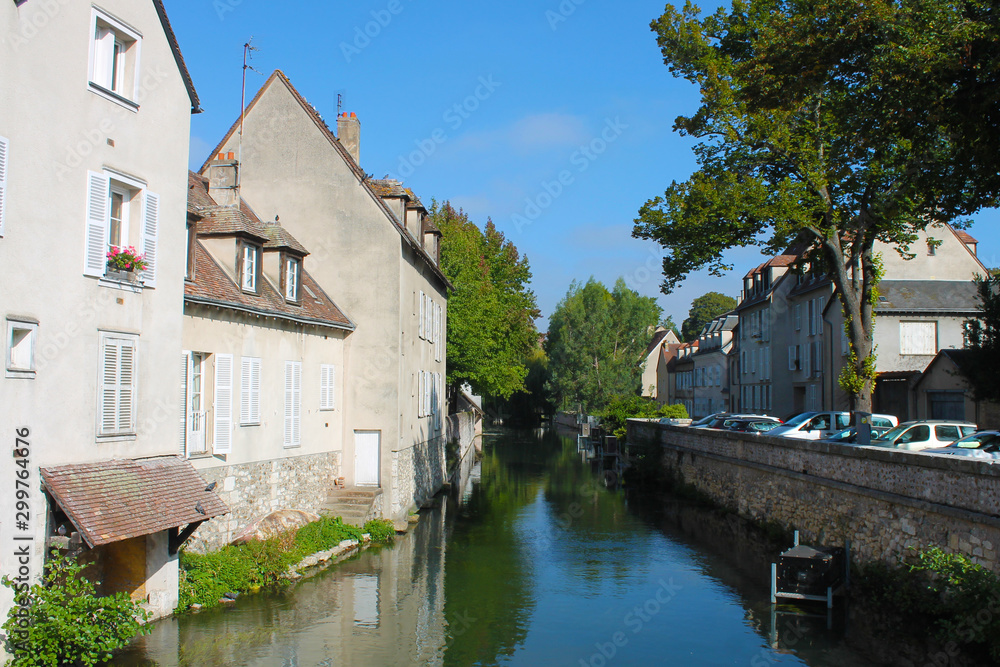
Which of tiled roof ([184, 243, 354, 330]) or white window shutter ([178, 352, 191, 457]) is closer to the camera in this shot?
white window shutter ([178, 352, 191, 457])

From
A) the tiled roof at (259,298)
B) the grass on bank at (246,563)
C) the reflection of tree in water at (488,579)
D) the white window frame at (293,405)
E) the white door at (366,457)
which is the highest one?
the tiled roof at (259,298)

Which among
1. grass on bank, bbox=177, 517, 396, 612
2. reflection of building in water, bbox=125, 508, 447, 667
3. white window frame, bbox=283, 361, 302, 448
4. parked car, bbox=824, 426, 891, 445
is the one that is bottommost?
reflection of building in water, bbox=125, 508, 447, 667

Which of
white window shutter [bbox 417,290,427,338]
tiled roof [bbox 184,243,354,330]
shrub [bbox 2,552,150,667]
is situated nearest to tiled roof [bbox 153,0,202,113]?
tiled roof [bbox 184,243,354,330]

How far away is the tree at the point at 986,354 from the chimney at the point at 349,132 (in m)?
20.6

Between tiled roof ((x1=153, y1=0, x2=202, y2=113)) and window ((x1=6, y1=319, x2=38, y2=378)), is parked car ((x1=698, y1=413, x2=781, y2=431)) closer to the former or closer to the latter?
tiled roof ((x1=153, y1=0, x2=202, y2=113))

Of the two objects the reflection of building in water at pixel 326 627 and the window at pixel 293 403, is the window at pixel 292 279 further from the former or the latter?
the reflection of building in water at pixel 326 627

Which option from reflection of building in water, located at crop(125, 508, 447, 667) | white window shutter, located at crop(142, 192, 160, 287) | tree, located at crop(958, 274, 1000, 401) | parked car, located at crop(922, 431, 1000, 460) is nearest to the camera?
reflection of building in water, located at crop(125, 508, 447, 667)

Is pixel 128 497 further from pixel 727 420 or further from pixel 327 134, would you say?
pixel 727 420

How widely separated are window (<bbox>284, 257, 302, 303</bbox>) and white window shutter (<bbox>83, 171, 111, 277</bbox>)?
772cm

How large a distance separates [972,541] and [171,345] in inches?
501

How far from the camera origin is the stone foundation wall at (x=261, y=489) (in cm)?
1523

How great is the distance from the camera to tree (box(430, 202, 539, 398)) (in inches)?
1527

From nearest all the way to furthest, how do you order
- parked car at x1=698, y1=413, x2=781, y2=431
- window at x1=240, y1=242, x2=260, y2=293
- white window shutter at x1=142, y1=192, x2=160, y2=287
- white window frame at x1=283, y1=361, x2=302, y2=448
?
white window shutter at x1=142, y1=192, x2=160, y2=287 → window at x1=240, y1=242, x2=260, y2=293 → white window frame at x1=283, y1=361, x2=302, y2=448 → parked car at x1=698, y1=413, x2=781, y2=431

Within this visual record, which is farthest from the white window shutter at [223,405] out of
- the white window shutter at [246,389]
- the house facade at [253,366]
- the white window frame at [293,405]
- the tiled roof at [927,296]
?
the tiled roof at [927,296]
